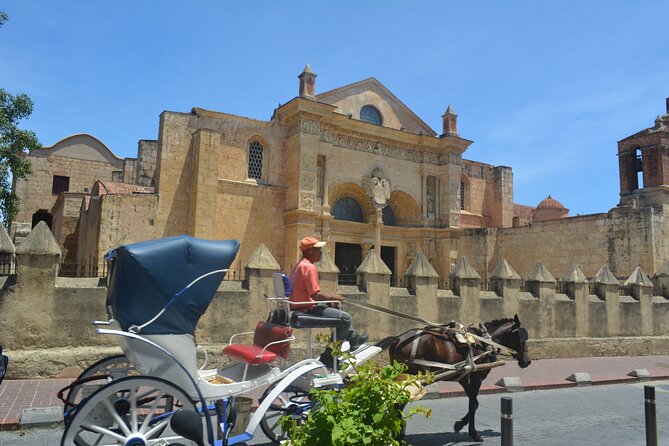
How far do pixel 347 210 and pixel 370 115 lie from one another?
4.78 m

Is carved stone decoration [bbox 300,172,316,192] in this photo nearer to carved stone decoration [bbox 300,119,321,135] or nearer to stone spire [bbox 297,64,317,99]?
carved stone decoration [bbox 300,119,321,135]

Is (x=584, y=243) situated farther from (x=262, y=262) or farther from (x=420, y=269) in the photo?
(x=262, y=262)

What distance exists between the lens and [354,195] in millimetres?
24141

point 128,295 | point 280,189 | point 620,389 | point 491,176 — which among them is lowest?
point 620,389

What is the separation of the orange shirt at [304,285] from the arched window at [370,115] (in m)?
19.3

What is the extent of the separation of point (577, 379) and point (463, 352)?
553 centimetres

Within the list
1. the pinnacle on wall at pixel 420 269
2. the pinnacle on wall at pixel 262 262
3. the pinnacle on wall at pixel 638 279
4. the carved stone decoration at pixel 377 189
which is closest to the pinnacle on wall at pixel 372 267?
the pinnacle on wall at pixel 420 269

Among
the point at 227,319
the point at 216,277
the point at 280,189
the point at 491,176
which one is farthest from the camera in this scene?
the point at 491,176

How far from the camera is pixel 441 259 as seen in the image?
24562 millimetres

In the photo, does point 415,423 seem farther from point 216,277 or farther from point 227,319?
point 227,319

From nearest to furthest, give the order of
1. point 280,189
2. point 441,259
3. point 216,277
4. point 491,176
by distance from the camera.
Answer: point 216,277
point 280,189
point 441,259
point 491,176

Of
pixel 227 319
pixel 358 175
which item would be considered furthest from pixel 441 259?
pixel 227 319

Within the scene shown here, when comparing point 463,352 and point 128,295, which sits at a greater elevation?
point 128,295

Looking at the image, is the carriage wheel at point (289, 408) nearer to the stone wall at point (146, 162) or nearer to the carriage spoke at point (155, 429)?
the carriage spoke at point (155, 429)
